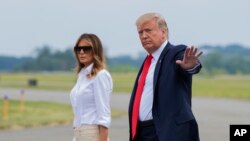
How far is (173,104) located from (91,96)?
1.05 m

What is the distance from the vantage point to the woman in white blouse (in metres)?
5.36

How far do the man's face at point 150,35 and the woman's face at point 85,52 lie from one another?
0.80m

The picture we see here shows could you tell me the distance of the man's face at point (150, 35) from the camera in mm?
4672

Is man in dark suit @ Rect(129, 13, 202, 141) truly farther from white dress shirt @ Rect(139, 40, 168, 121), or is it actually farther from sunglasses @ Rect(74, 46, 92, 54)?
sunglasses @ Rect(74, 46, 92, 54)

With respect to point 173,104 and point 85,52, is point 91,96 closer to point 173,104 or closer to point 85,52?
point 85,52

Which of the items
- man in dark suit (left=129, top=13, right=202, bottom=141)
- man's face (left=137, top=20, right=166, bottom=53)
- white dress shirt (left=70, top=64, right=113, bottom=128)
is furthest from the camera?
white dress shirt (left=70, top=64, right=113, bottom=128)

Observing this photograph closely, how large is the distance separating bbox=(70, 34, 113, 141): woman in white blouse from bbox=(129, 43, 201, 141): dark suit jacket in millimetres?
857

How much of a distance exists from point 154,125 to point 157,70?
15.0 inches

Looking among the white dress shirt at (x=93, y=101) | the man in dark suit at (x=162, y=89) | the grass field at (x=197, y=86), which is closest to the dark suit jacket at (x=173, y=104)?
the man in dark suit at (x=162, y=89)

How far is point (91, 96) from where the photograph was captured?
17.6 ft

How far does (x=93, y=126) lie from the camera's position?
537cm

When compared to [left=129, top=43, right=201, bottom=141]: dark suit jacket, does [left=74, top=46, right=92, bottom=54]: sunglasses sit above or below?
above

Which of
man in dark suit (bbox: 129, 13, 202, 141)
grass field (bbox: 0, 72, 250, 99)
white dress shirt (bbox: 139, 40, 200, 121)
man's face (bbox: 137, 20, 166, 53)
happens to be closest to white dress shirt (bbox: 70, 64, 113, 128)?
man in dark suit (bbox: 129, 13, 202, 141)

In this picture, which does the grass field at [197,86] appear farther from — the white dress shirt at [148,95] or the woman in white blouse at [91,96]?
the white dress shirt at [148,95]
